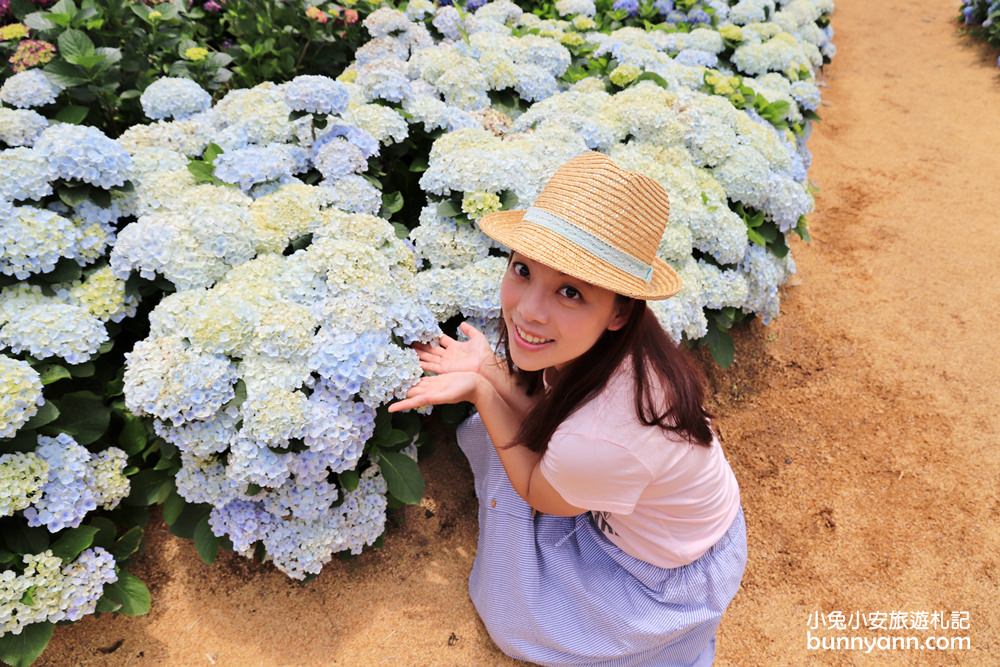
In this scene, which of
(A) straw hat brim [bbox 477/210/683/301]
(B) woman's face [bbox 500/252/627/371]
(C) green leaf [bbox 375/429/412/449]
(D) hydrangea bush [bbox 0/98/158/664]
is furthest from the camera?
(C) green leaf [bbox 375/429/412/449]

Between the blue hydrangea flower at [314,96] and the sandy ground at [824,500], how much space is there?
1571 mm

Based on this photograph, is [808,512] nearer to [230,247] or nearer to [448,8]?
[230,247]

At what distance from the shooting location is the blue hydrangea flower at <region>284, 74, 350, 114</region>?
2725 millimetres

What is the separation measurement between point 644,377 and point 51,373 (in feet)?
5.96

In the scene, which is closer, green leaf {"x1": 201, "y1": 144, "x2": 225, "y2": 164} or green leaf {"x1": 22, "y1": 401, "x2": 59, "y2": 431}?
green leaf {"x1": 22, "y1": 401, "x2": 59, "y2": 431}

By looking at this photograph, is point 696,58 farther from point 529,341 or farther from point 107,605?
point 107,605

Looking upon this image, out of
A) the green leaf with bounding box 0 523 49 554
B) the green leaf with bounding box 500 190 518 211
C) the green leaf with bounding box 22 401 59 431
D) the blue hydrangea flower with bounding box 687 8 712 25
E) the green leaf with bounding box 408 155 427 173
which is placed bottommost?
the green leaf with bounding box 0 523 49 554

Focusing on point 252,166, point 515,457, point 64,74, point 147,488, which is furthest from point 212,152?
point 515,457

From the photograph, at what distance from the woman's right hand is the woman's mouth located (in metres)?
0.56

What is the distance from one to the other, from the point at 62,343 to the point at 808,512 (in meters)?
3.07

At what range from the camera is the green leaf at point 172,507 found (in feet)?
7.32

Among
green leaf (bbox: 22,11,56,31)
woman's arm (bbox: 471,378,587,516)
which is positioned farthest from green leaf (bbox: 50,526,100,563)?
green leaf (bbox: 22,11,56,31)

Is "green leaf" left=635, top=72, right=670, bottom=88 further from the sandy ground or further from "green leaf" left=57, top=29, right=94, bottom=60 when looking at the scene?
"green leaf" left=57, top=29, right=94, bottom=60

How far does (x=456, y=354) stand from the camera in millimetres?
2326
